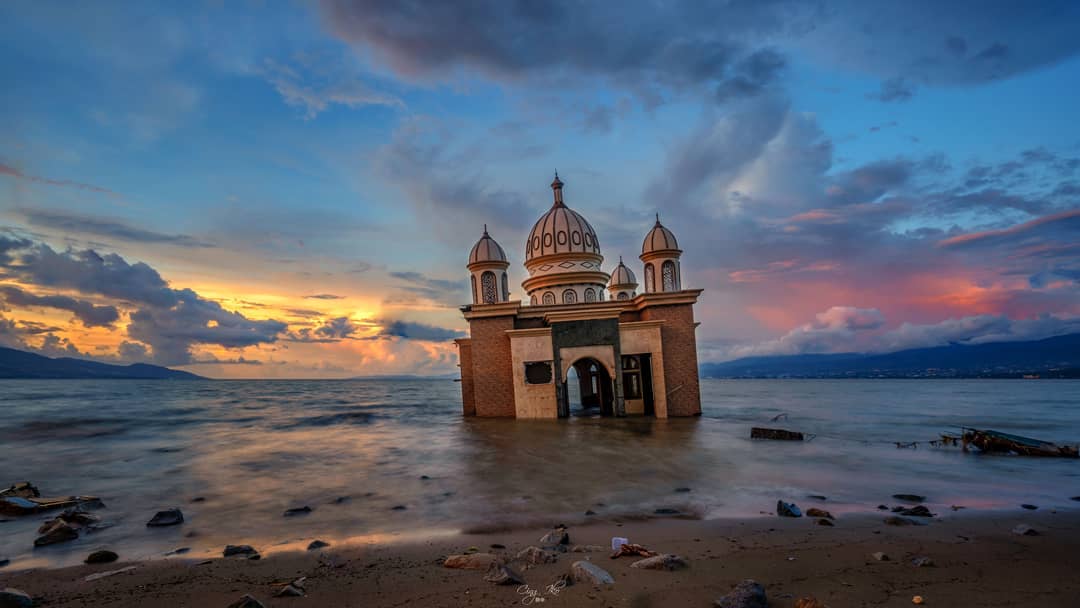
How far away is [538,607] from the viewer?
13.9ft

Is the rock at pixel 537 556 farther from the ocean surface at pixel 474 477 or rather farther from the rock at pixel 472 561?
the ocean surface at pixel 474 477

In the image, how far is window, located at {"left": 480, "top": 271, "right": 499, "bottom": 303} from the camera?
1042 inches

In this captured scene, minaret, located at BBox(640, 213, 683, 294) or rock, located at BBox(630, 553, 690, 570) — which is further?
minaret, located at BBox(640, 213, 683, 294)

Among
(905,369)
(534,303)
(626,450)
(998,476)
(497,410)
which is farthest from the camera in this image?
(905,369)

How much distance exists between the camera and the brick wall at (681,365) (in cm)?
2239

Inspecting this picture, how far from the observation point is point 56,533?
7086 mm

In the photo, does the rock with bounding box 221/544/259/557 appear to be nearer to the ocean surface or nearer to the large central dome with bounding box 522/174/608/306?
the ocean surface

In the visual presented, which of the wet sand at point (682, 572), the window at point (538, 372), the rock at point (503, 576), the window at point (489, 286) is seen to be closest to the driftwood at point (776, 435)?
the window at point (538, 372)

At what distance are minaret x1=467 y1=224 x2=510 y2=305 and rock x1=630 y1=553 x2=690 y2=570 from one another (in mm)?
21587

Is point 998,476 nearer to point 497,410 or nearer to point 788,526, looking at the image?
point 788,526

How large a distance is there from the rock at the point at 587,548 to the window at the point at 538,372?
16.4 meters

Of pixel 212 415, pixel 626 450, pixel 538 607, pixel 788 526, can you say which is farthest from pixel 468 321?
pixel 212 415

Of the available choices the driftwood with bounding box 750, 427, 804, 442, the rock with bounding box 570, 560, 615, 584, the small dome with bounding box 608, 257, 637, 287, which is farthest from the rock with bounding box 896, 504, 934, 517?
the small dome with bounding box 608, 257, 637, 287

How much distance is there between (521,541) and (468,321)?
17706mm
